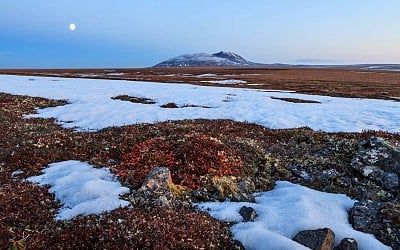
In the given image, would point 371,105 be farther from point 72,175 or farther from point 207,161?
point 72,175

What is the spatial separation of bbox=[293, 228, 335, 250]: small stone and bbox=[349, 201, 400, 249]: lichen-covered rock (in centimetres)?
158

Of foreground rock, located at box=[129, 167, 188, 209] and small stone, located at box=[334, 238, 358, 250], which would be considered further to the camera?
foreground rock, located at box=[129, 167, 188, 209]

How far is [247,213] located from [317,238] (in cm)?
224

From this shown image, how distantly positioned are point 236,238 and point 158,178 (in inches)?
142

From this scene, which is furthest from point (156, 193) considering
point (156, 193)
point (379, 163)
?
point (379, 163)

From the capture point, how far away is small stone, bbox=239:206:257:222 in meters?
10.7

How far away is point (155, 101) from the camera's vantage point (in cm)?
3784

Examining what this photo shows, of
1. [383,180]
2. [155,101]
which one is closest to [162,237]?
[383,180]

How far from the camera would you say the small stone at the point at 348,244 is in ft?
30.2

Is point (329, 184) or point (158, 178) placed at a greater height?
point (158, 178)

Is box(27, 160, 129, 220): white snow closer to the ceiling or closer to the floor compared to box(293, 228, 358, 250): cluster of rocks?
closer to the ceiling

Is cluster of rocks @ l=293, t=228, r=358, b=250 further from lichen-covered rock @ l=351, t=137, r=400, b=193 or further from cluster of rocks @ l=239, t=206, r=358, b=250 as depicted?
lichen-covered rock @ l=351, t=137, r=400, b=193

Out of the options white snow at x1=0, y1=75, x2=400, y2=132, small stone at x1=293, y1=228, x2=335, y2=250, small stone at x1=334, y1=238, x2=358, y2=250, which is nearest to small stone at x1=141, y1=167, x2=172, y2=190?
small stone at x1=293, y1=228, x2=335, y2=250

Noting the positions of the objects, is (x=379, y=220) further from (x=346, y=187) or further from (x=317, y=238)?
(x=346, y=187)
